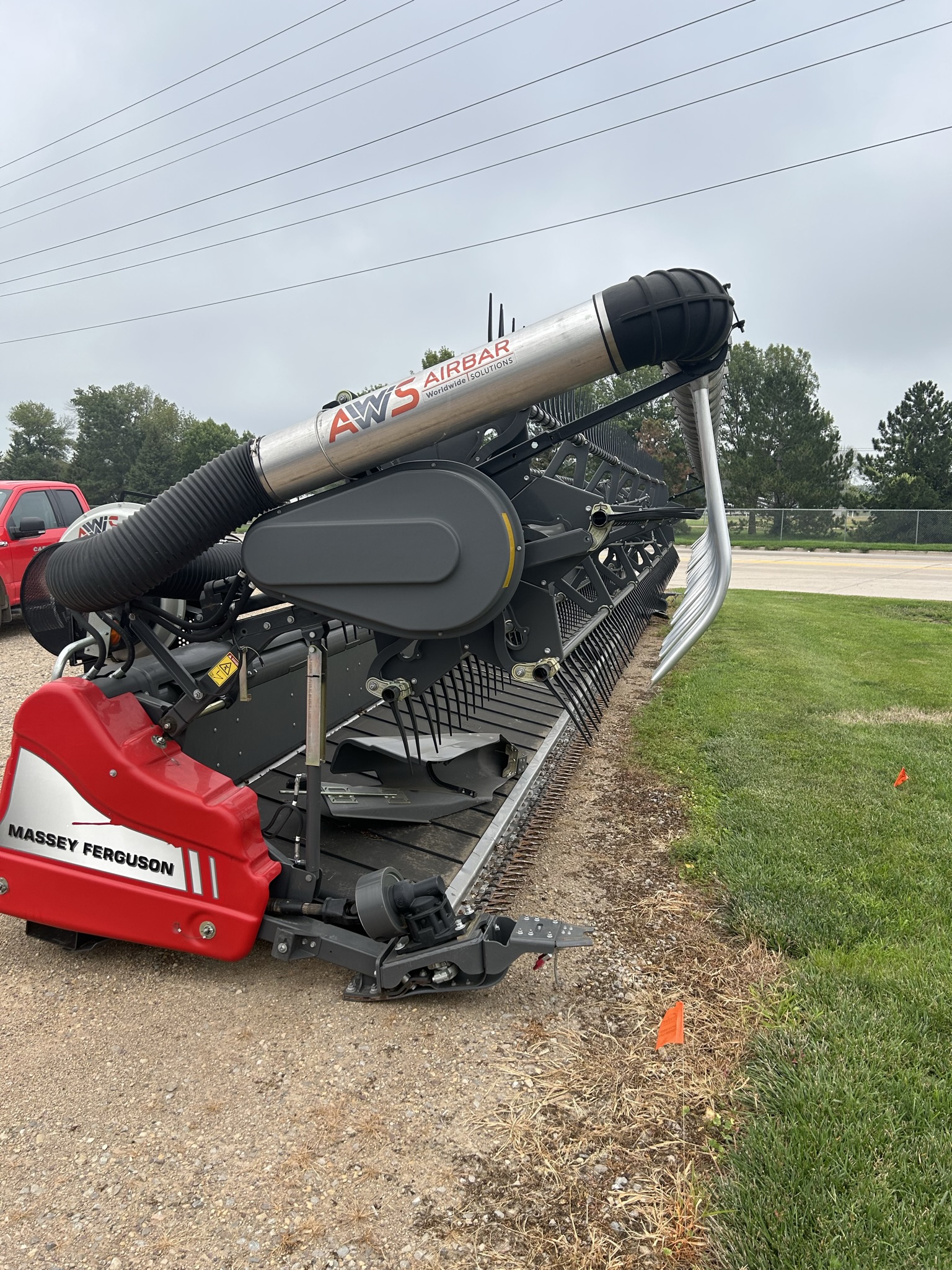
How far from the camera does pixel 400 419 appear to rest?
8.23 ft

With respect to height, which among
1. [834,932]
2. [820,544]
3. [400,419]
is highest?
[400,419]

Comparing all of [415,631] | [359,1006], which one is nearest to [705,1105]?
[359,1006]

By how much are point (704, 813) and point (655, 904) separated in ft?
3.41

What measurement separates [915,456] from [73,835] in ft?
169

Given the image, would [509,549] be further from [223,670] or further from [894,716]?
[894,716]

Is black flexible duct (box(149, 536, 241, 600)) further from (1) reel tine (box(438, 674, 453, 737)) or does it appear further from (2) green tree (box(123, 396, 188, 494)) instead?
(2) green tree (box(123, 396, 188, 494))

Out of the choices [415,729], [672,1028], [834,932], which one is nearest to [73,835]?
[415,729]

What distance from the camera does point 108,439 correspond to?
67.6 meters

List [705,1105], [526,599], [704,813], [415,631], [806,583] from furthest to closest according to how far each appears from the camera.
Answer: [806,583] → [704,813] → [526,599] → [415,631] → [705,1105]

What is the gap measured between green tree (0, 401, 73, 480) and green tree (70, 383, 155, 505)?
273 cm

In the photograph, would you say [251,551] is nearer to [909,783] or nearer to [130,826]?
[130,826]

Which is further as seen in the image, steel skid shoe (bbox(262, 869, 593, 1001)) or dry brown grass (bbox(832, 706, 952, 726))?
dry brown grass (bbox(832, 706, 952, 726))

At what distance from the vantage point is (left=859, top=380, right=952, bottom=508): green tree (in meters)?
43.6

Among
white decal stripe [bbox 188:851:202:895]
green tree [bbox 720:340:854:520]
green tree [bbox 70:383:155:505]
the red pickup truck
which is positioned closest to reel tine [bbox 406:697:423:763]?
white decal stripe [bbox 188:851:202:895]
